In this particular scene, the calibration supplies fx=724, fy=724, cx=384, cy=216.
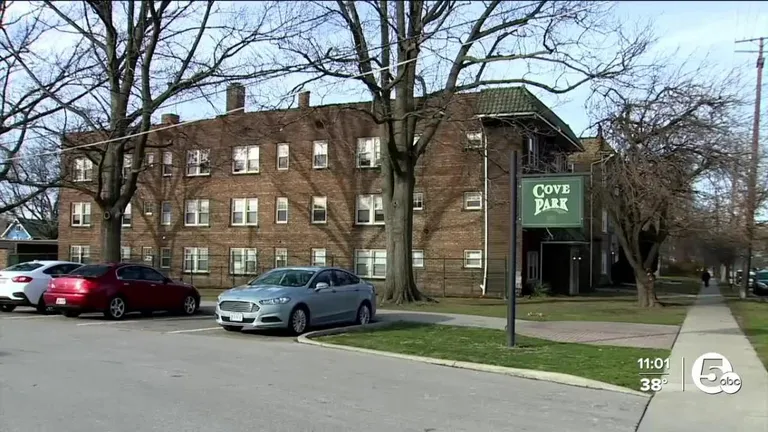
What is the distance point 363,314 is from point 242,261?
24.0m

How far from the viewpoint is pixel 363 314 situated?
18.2 metres

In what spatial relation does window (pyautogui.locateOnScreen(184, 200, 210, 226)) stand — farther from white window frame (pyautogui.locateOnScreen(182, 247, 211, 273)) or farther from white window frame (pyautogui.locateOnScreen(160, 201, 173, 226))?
white window frame (pyautogui.locateOnScreen(182, 247, 211, 273))

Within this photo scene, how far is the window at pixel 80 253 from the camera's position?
1810 inches

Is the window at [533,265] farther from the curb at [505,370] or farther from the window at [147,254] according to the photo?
the window at [147,254]

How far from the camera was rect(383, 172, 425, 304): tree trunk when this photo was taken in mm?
26406

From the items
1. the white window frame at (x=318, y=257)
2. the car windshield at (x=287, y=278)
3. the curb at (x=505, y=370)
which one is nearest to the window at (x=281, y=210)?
the white window frame at (x=318, y=257)

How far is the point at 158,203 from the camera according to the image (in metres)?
44.0

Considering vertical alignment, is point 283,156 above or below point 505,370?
above

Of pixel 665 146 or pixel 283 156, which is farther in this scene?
pixel 283 156

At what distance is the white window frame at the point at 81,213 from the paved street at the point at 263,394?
114ft

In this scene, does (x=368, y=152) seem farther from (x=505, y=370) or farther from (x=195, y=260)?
(x=505, y=370)

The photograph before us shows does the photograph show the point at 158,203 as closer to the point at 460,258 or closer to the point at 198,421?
the point at 460,258

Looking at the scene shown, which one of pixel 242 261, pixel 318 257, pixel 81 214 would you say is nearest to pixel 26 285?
pixel 318 257

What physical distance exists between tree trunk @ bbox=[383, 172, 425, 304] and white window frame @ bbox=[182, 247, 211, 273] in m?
18.4
